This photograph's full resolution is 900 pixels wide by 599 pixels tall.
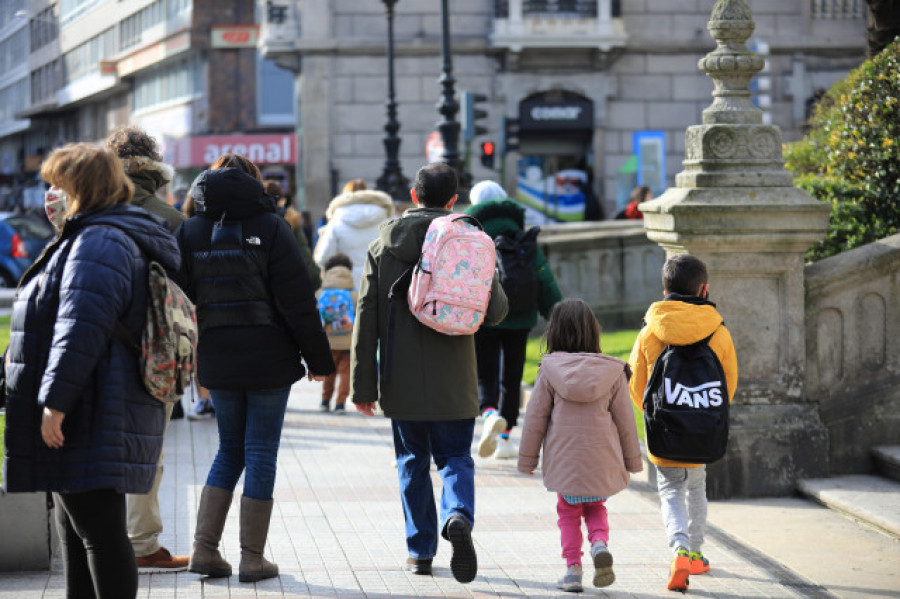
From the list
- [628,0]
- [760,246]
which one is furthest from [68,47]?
[760,246]

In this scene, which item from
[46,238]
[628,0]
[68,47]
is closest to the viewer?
[46,238]

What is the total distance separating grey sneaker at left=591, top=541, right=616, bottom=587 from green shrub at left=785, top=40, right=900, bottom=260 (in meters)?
4.22

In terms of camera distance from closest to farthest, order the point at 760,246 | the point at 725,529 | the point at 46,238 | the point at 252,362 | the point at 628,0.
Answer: the point at 252,362 < the point at 725,529 < the point at 760,246 < the point at 46,238 < the point at 628,0

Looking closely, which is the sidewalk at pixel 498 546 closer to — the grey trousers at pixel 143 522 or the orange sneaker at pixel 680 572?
the orange sneaker at pixel 680 572

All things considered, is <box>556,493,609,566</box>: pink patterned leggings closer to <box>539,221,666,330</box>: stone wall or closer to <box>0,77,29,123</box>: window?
<box>539,221,666,330</box>: stone wall

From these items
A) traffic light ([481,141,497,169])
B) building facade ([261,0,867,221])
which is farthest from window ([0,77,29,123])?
traffic light ([481,141,497,169])

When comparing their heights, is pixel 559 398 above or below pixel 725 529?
above

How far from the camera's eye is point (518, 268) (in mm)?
9367

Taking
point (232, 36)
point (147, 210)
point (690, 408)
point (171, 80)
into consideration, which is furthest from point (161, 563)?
point (171, 80)

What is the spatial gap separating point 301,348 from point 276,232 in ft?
1.67

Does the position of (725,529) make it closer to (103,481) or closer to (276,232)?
(276,232)

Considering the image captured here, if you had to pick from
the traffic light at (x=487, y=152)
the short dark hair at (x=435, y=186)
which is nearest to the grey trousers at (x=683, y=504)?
the short dark hair at (x=435, y=186)

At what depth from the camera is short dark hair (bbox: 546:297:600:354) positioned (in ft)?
20.6

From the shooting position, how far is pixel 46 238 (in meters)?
26.5
